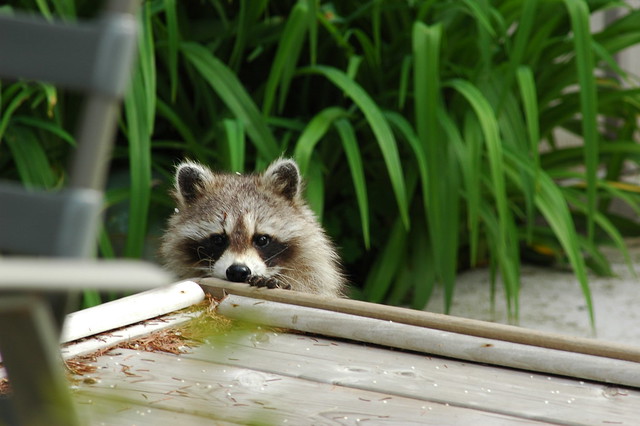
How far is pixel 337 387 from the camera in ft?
7.09

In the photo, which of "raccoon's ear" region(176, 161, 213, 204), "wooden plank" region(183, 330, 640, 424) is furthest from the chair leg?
"raccoon's ear" region(176, 161, 213, 204)

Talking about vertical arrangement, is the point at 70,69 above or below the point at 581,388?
above

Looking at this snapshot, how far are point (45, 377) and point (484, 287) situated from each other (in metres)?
4.29

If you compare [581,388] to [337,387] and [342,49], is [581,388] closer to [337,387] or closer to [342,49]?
[337,387]

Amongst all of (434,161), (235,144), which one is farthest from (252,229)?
(434,161)

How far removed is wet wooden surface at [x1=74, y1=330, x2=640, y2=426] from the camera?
77.3 inches

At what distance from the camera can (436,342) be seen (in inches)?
94.0

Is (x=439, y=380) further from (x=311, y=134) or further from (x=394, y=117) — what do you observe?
(x=394, y=117)

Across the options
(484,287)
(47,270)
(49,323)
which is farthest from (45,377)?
(484,287)

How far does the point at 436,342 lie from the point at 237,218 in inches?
47.6

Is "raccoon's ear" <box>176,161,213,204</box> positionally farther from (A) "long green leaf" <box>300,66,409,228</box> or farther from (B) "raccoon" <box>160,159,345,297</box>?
(A) "long green leaf" <box>300,66,409,228</box>

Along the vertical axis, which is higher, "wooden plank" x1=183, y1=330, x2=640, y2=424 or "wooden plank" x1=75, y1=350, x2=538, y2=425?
"wooden plank" x1=183, y1=330, x2=640, y2=424

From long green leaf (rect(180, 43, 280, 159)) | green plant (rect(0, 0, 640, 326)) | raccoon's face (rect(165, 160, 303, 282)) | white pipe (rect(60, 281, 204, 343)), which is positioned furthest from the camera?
long green leaf (rect(180, 43, 280, 159))

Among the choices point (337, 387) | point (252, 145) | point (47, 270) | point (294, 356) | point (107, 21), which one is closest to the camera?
point (47, 270)
